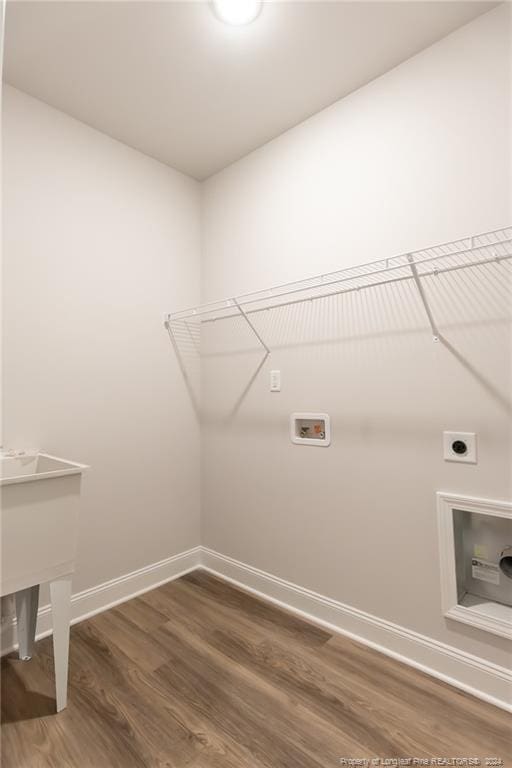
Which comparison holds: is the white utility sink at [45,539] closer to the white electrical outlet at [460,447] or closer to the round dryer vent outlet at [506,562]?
the white electrical outlet at [460,447]

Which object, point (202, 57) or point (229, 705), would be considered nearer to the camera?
point (229, 705)

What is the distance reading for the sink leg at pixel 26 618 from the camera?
64.0 inches

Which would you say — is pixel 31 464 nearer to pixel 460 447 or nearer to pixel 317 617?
pixel 317 617

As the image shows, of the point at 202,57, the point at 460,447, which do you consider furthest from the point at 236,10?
the point at 460,447

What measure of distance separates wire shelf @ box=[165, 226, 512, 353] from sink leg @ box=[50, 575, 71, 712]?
1420mm

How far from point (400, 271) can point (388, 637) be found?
1613 millimetres

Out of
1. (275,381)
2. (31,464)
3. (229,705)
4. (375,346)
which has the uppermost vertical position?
(375,346)

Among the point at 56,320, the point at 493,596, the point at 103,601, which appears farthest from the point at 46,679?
the point at 493,596

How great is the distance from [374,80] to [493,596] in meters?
2.32

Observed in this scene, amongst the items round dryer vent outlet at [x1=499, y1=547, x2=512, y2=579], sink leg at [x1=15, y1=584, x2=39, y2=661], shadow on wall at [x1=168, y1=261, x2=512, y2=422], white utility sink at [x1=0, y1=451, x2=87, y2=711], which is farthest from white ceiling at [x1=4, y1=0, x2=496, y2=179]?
sink leg at [x1=15, y1=584, x2=39, y2=661]

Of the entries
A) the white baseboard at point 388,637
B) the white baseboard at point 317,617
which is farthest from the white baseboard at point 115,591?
the white baseboard at point 388,637

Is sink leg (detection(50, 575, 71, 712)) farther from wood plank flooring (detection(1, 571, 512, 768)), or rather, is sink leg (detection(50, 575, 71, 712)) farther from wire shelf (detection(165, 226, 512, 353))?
wire shelf (detection(165, 226, 512, 353))

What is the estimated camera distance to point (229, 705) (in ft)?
4.76

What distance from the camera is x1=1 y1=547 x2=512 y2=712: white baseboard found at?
1.48 metres
